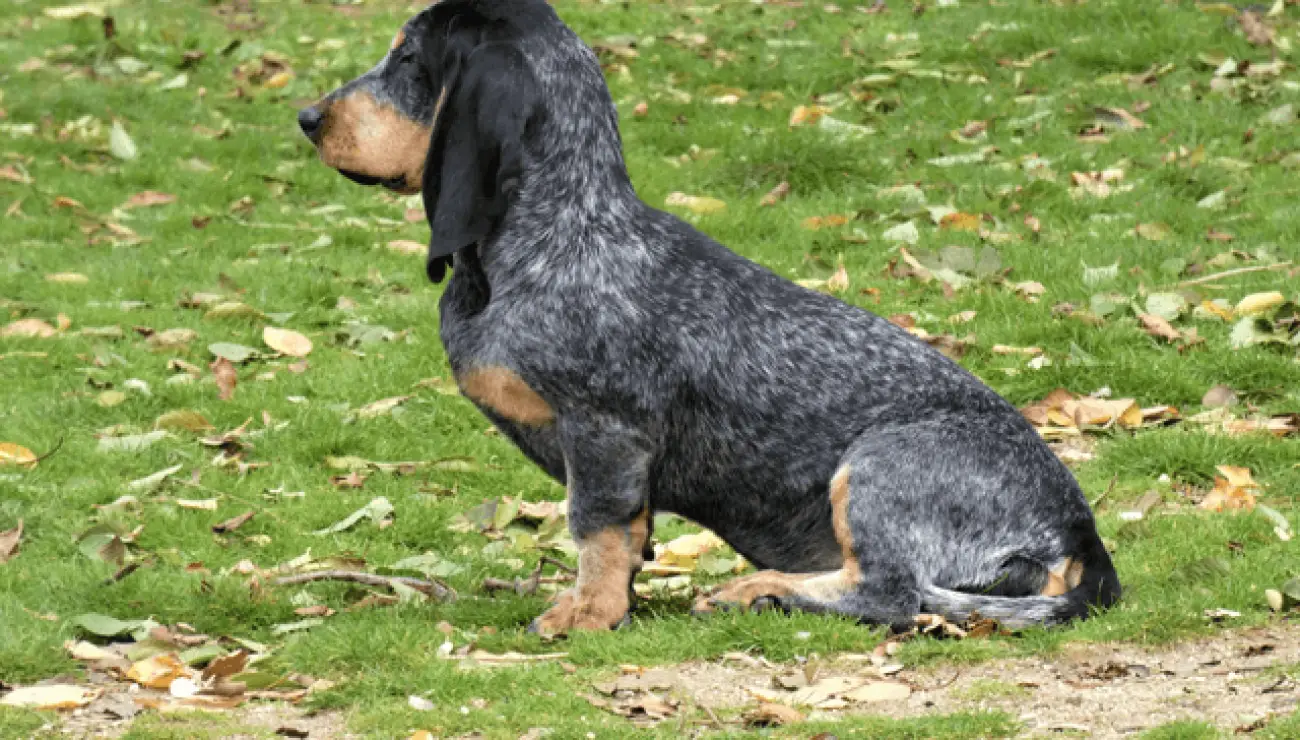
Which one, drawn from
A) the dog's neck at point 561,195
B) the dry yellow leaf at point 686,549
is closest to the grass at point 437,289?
the dry yellow leaf at point 686,549

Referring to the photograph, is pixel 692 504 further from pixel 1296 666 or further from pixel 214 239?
pixel 214 239

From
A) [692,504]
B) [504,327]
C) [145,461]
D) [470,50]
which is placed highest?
[470,50]

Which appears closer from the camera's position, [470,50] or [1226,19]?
[470,50]

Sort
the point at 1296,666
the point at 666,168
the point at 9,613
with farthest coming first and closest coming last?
the point at 666,168
the point at 9,613
the point at 1296,666

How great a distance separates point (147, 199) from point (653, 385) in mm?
8458

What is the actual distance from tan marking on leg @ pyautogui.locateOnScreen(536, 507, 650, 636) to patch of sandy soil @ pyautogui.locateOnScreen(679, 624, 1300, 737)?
441 millimetres

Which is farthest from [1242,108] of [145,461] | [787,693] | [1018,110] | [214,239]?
[787,693]

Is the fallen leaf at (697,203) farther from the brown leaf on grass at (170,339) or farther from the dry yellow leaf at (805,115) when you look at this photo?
the brown leaf on grass at (170,339)

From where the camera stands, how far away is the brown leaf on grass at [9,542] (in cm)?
728

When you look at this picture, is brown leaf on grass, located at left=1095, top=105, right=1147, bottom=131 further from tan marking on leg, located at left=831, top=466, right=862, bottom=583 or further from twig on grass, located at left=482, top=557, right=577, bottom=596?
tan marking on leg, located at left=831, top=466, right=862, bottom=583

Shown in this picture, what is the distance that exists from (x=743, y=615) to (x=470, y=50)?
2.04m

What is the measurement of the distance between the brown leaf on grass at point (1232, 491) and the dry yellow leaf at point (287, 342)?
517 centimetres

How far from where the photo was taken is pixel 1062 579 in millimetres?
5977

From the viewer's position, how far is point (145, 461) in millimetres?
8586
